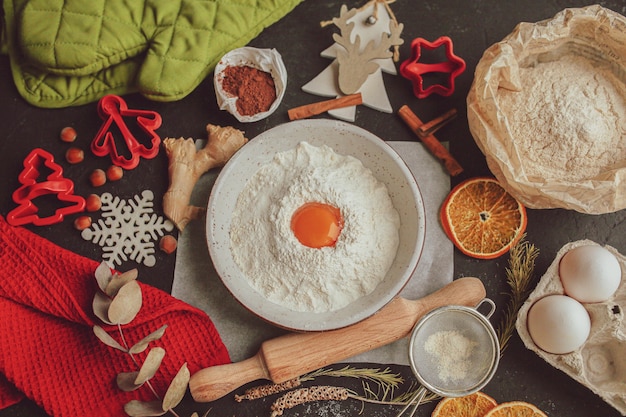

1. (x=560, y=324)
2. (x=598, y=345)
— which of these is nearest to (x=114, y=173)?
(x=560, y=324)

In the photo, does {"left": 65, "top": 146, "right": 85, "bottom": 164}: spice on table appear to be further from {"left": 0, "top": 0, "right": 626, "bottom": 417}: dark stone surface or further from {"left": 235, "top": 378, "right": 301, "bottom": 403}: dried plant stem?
{"left": 235, "top": 378, "right": 301, "bottom": 403}: dried plant stem

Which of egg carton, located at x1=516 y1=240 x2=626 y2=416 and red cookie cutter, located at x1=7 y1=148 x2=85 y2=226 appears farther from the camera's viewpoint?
red cookie cutter, located at x1=7 y1=148 x2=85 y2=226

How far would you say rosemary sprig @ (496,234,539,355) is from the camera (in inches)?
72.7

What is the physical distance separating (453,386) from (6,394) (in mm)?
1344

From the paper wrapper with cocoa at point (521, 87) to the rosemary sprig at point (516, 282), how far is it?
0.58 ft

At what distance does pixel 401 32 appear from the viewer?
6.78 feet

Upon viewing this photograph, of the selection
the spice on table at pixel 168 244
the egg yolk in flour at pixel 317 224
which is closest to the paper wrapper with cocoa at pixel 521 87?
the egg yolk in flour at pixel 317 224

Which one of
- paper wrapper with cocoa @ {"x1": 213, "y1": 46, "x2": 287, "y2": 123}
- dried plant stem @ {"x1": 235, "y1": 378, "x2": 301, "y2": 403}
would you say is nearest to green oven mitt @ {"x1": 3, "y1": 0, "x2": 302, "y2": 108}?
paper wrapper with cocoa @ {"x1": 213, "y1": 46, "x2": 287, "y2": 123}

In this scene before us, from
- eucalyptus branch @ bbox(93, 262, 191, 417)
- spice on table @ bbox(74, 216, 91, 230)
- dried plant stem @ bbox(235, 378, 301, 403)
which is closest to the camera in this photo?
eucalyptus branch @ bbox(93, 262, 191, 417)

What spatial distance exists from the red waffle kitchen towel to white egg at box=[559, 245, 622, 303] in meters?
1.07

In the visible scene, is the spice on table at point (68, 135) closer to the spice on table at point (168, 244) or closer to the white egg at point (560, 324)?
the spice on table at point (168, 244)

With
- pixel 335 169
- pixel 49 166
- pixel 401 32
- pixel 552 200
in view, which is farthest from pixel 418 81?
pixel 49 166

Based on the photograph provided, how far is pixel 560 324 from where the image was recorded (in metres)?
1.69

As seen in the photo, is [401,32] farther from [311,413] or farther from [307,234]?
[311,413]
